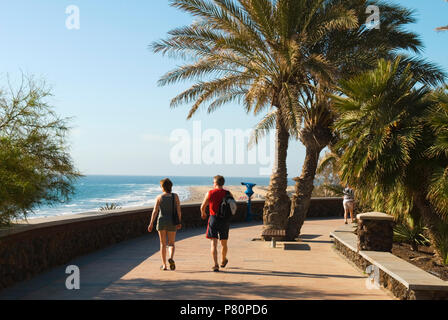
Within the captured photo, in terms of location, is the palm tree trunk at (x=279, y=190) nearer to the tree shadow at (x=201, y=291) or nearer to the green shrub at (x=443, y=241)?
the green shrub at (x=443, y=241)

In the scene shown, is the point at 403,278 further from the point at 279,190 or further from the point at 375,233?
the point at 279,190

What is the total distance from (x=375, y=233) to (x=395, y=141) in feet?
6.46

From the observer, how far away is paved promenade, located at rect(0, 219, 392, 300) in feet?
23.0

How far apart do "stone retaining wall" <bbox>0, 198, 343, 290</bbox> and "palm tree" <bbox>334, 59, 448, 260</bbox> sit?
5.77 meters

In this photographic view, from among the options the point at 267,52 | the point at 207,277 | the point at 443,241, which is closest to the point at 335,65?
the point at 267,52

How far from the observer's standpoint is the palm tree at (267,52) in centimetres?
1241

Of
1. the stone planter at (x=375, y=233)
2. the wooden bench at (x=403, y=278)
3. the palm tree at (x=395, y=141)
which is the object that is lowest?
the wooden bench at (x=403, y=278)

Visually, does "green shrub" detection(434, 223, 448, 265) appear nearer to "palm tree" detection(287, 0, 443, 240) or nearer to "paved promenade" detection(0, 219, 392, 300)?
"paved promenade" detection(0, 219, 392, 300)

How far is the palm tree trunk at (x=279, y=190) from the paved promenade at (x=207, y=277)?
1440 mm

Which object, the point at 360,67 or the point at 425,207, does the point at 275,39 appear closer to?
the point at 360,67

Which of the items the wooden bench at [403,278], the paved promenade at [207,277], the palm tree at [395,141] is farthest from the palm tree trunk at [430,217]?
the paved promenade at [207,277]

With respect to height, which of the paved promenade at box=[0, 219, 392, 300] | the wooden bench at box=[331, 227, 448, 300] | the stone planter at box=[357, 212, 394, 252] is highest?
the stone planter at box=[357, 212, 394, 252]

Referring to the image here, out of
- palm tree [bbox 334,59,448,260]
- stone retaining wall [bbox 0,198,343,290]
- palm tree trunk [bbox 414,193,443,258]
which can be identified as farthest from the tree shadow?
palm tree trunk [bbox 414,193,443,258]
